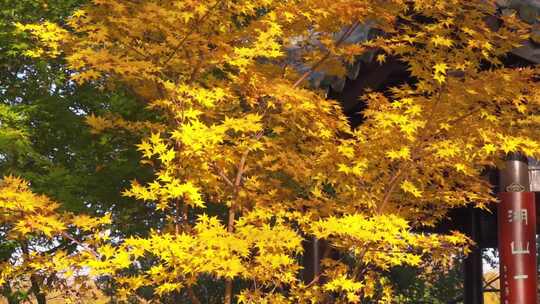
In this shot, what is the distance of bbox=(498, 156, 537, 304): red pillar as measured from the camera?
284 inches

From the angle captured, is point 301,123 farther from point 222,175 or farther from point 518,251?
point 518,251

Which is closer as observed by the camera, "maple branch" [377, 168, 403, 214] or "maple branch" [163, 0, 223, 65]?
"maple branch" [163, 0, 223, 65]

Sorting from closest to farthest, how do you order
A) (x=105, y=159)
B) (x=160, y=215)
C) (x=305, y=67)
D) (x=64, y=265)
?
1. (x=64, y=265)
2. (x=305, y=67)
3. (x=105, y=159)
4. (x=160, y=215)

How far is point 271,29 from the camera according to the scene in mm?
6773

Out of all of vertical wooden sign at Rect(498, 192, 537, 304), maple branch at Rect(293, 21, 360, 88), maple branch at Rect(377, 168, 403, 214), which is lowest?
vertical wooden sign at Rect(498, 192, 537, 304)

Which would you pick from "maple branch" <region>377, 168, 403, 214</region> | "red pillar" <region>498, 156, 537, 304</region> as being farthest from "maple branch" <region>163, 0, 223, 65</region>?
"red pillar" <region>498, 156, 537, 304</region>

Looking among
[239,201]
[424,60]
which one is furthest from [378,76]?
[239,201]

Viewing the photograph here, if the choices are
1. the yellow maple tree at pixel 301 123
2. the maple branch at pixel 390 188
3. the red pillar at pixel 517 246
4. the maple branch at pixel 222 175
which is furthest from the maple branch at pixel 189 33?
the red pillar at pixel 517 246

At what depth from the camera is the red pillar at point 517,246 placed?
7215 millimetres

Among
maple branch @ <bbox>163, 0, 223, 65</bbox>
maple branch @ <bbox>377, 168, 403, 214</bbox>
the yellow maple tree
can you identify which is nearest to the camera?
the yellow maple tree

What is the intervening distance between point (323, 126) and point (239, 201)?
1165mm

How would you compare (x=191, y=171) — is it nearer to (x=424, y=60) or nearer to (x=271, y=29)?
(x=271, y=29)

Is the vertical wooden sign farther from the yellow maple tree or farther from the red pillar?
the yellow maple tree

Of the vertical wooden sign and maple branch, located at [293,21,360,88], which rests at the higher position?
maple branch, located at [293,21,360,88]
